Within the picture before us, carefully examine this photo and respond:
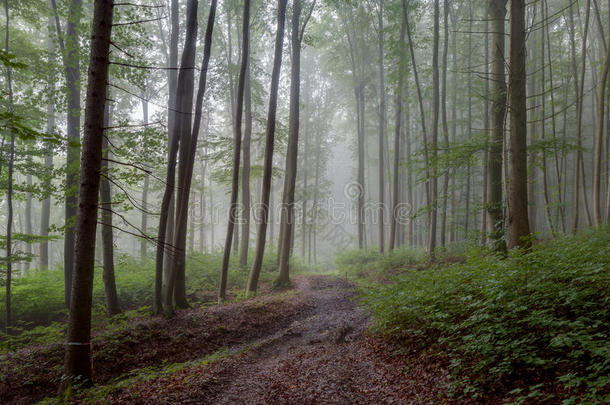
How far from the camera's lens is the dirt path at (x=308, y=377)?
14.1ft

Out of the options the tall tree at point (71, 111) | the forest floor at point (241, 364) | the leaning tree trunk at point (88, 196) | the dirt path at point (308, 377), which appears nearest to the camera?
the dirt path at point (308, 377)

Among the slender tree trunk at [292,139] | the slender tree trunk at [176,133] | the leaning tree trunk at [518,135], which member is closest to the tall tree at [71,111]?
the slender tree trunk at [176,133]

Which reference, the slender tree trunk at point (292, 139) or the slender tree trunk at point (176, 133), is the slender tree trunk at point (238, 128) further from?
the slender tree trunk at point (292, 139)

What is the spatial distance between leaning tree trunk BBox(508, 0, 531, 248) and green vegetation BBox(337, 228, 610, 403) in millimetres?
729

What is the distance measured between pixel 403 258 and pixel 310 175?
13.5 m

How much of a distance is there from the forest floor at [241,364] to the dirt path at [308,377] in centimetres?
A: 2

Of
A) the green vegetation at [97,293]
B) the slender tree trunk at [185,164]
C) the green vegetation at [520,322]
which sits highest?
the slender tree trunk at [185,164]

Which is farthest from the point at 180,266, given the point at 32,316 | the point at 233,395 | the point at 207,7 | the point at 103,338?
the point at 207,7

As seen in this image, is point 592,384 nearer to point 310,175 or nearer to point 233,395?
point 233,395

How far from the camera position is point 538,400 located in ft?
9.82

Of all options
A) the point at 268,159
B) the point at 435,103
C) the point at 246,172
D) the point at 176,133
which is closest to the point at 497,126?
the point at 435,103

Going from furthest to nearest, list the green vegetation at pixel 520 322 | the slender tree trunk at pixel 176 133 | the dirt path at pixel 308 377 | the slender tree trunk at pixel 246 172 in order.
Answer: the slender tree trunk at pixel 246 172 → the slender tree trunk at pixel 176 133 → the dirt path at pixel 308 377 → the green vegetation at pixel 520 322

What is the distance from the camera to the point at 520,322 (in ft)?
13.1

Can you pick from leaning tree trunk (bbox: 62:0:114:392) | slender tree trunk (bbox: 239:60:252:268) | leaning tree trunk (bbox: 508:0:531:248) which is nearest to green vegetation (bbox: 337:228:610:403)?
leaning tree trunk (bbox: 508:0:531:248)
